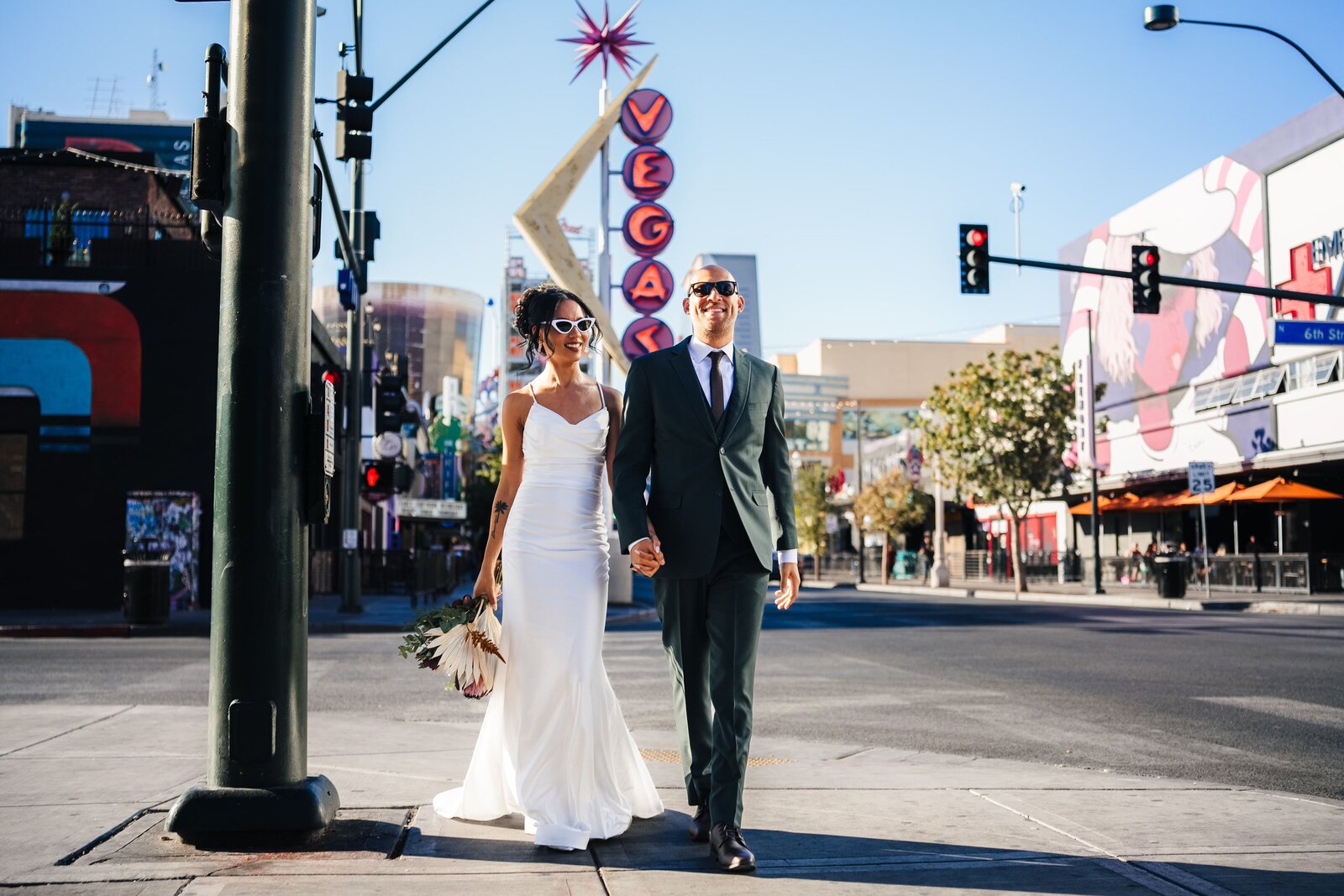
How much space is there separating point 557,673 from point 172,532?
2244 centimetres

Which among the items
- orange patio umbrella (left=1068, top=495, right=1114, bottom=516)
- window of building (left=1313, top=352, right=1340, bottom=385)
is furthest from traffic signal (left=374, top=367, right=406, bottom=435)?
orange patio umbrella (left=1068, top=495, right=1114, bottom=516)

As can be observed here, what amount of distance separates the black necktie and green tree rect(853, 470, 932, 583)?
53707 millimetres

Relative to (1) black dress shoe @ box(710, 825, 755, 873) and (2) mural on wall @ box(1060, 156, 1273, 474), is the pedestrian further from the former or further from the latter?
(1) black dress shoe @ box(710, 825, 755, 873)

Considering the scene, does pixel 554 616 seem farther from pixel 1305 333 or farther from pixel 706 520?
pixel 1305 333

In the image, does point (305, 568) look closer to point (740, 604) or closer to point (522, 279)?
point (740, 604)

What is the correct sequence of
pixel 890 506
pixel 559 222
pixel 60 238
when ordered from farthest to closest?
1. pixel 890 506
2. pixel 559 222
3. pixel 60 238

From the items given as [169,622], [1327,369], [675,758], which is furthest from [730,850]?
[1327,369]

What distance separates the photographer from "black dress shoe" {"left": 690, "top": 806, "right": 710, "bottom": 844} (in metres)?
4.67

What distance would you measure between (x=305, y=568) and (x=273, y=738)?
2.13 ft

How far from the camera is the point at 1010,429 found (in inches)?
1672

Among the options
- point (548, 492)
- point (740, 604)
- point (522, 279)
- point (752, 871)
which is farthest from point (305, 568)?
point (522, 279)

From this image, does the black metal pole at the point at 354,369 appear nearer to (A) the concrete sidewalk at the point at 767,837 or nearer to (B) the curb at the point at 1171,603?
(A) the concrete sidewalk at the point at 767,837

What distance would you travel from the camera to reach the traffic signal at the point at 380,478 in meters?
19.3

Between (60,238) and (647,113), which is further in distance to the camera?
(647,113)
